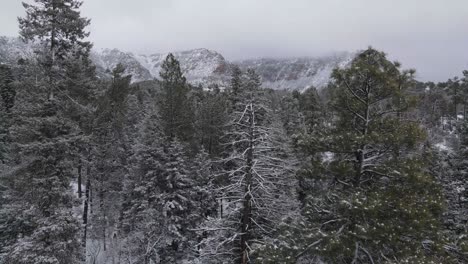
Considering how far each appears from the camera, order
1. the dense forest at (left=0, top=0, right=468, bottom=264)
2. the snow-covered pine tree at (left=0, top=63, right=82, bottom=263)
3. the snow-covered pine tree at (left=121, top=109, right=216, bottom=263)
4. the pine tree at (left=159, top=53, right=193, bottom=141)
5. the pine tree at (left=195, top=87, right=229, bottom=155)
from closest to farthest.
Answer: the dense forest at (left=0, top=0, right=468, bottom=264) → the snow-covered pine tree at (left=0, top=63, right=82, bottom=263) → the snow-covered pine tree at (left=121, top=109, right=216, bottom=263) → the pine tree at (left=159, top=53, right=193, bottom=141) → the pine tree at (left=195, top=87, right=229, bottom=155)

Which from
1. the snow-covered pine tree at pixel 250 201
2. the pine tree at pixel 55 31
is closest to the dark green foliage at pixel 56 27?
the pine tree at pixel 55 31

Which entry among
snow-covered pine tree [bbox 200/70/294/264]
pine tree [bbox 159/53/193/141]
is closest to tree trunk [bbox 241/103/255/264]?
snow-covered pine tree [bbox 200/70/294/264]

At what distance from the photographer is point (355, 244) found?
7.71m

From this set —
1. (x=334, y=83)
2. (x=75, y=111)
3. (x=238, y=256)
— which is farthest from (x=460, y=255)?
(x=75, y=111)

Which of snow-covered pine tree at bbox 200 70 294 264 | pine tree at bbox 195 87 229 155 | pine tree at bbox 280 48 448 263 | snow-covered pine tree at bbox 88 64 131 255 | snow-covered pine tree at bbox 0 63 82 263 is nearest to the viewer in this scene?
pine tree at bbox 280 48 448 263

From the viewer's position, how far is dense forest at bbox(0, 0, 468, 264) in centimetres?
784

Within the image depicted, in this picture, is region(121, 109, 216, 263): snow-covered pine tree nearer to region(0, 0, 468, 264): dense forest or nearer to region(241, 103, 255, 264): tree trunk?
region(0, 0, 468, 264): dense forest

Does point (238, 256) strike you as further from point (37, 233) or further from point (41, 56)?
point (41, 56)

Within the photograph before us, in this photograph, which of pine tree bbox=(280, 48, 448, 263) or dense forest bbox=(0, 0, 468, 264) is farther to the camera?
dense forest bbox=(0, 0, 468, 264)

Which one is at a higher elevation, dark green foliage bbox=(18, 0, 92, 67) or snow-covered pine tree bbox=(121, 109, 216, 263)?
dark green foliage bbox=(18, 0, 92, 67)

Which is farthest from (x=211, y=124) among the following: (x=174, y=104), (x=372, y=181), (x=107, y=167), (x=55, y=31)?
(x=372, y=181)

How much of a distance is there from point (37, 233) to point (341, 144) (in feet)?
38.2

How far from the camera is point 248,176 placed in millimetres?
12797

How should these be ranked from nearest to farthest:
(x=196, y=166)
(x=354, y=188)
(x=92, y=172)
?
(x=354, y=188) → (x=196, y=166) → (x=92, y=172)
